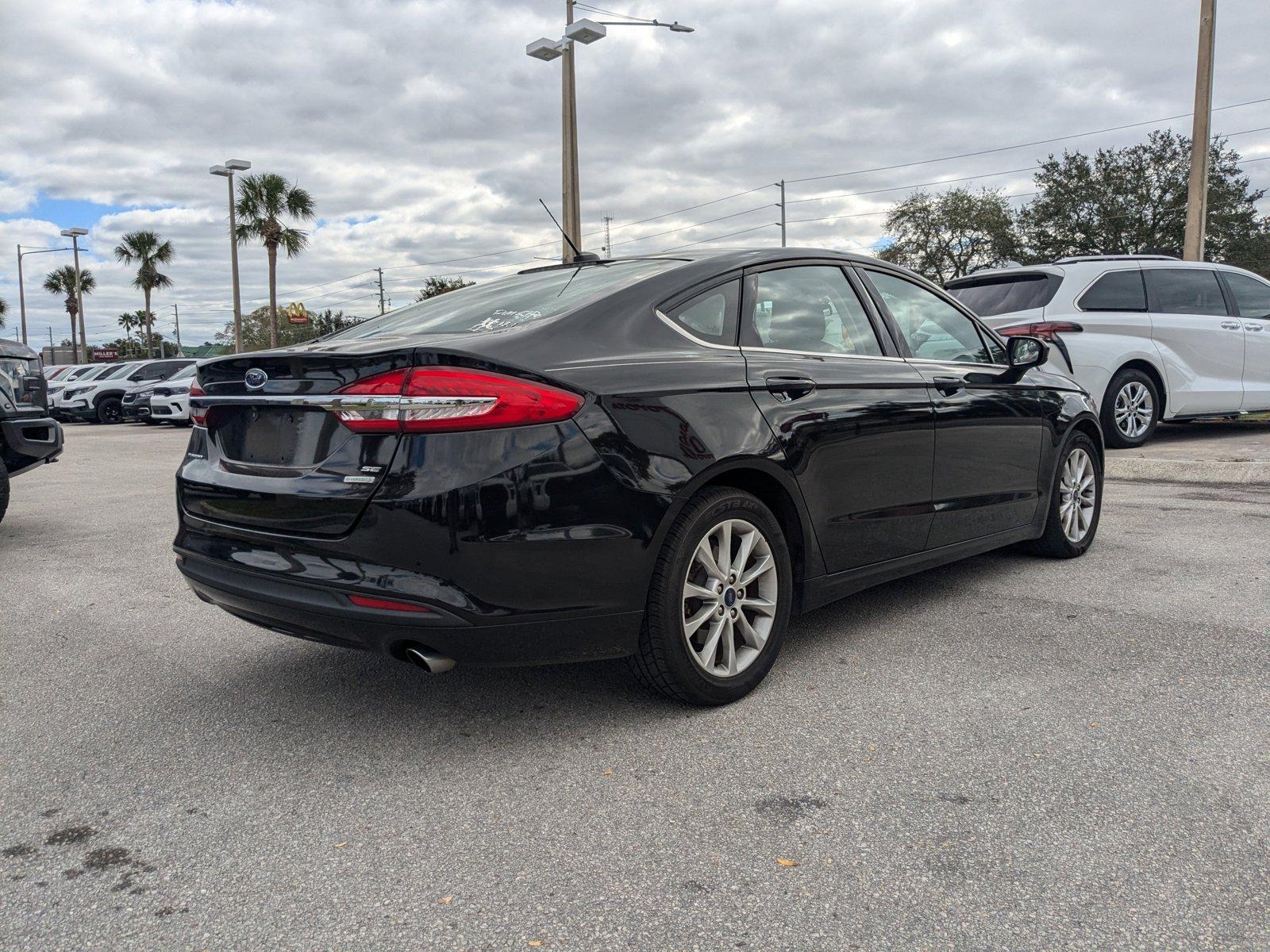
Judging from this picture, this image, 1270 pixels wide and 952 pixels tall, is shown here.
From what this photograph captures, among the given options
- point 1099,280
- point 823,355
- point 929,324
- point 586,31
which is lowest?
point 823,355

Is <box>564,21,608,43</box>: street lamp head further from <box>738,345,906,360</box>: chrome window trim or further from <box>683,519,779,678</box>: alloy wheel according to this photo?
<box>683,519,779,678</box>: alloy wheel

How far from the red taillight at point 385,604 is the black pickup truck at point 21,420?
5.04m

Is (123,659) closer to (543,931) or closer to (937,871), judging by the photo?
(543,931)

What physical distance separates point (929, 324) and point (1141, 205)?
39.3 metres

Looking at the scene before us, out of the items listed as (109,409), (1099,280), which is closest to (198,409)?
(1099,280)

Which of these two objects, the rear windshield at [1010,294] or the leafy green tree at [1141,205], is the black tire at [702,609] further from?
the leafy green tree at [1141,205]

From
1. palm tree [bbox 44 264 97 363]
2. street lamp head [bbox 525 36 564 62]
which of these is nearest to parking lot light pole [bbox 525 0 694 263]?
street lamp head [bbox 525 36 564 62]

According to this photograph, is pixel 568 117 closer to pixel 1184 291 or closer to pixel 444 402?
pixel 1184 291

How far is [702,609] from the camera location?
3.28m

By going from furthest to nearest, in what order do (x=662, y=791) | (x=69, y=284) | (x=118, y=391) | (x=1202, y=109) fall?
(x=69, y=284) → (x=118, y=391) → (x=1202, y=109) → (x=662, y=791)

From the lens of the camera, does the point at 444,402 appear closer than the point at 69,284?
Yes

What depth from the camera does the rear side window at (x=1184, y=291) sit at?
9.48 metres

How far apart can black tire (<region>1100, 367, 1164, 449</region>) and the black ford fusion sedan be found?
575 centimetres

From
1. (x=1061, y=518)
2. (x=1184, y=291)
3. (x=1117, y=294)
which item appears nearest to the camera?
(x=1061, y=518)
